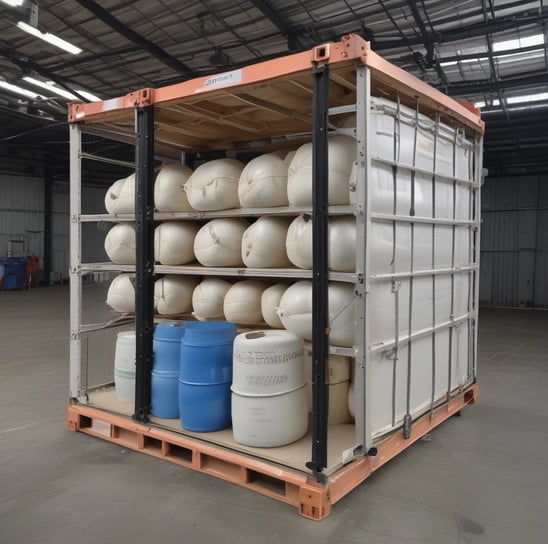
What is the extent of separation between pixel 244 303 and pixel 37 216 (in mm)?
20023

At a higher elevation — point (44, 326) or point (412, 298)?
point (412, 298)

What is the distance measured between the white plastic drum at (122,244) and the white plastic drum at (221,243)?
815 mm

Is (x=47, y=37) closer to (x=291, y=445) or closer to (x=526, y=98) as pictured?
(x=291, y=445)

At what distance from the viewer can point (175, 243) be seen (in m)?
4.86

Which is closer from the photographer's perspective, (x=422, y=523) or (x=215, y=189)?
(x=422, y=523)

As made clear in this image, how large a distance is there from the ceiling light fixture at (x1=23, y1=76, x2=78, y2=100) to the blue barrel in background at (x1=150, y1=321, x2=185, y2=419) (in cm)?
876

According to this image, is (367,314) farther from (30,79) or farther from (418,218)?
(30,79)

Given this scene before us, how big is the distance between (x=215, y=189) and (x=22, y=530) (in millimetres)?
2896

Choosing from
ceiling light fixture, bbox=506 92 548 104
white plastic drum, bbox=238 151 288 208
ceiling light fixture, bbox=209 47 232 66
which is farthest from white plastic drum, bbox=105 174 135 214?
ceiling light fixture, bbox=506 92 548 104

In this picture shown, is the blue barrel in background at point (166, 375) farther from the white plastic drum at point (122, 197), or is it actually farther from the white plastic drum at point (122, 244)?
the white plastic drum at point (122, 197)

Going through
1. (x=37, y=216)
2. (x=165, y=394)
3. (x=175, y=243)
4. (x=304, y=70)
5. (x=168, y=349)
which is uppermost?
(x=37, y=216)

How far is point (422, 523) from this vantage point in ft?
10.4

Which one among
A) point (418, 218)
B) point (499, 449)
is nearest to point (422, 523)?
point (499, 449)

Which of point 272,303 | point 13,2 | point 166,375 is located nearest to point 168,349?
point 166,375
